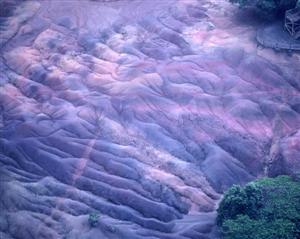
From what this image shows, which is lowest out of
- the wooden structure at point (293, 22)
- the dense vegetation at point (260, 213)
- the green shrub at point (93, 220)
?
the green shrub at point (93, 220)

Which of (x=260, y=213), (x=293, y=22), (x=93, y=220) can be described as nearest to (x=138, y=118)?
(x=93, y=220)

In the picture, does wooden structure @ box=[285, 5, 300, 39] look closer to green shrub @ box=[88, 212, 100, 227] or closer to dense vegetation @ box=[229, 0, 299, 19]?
dense vegetation @ box=[229, 0, 299, 19]

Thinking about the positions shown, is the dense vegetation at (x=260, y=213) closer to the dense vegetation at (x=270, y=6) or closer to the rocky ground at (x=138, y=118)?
the rocky ground at (x=138, y=118)

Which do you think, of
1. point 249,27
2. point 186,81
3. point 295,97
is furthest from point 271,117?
point 249,27

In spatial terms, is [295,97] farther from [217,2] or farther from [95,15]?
[95,15]

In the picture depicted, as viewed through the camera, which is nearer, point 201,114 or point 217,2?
point 201,114

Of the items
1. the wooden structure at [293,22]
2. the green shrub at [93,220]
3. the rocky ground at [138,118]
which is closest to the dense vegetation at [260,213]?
the rocky ground at [138,118]
